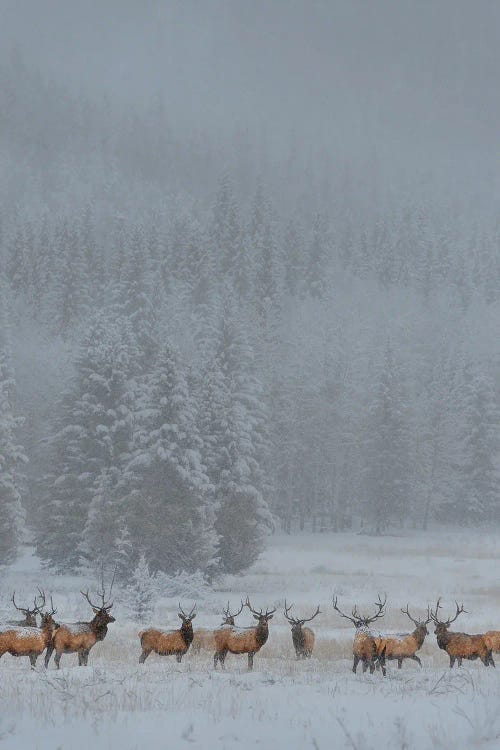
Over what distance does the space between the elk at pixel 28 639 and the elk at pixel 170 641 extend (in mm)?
1876

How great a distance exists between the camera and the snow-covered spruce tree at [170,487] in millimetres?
31047

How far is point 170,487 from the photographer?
31.7 meters

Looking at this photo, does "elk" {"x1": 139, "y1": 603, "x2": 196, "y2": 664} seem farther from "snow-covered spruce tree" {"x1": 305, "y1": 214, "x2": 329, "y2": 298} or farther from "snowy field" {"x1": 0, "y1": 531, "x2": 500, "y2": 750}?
"snow-covered spruce tree" {"x1": 305, "y1": 214, "x2": 329, "y2": 298}

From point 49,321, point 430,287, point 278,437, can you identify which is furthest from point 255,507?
point 430,287

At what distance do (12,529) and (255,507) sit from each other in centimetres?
1111

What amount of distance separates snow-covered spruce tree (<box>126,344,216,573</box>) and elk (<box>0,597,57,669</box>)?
65.6 ft

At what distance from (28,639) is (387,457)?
52732 mm

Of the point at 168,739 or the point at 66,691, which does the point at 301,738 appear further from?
the point at 66,691

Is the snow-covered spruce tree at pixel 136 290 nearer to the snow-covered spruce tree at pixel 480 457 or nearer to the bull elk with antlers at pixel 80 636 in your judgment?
the snow-covered spruce tree at pixel 480 457

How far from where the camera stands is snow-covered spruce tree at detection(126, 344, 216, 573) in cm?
3105

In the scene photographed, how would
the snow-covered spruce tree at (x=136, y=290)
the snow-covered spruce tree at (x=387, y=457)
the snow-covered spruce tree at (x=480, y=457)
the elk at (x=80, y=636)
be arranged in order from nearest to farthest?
the elk at (x=80, y=636) < the snow-covered spruce tree at (x=387, y=457) < the snow-covered spruce tree at (x=480, y=457) < the snow-covered spruce tree at (x=136, y=290)

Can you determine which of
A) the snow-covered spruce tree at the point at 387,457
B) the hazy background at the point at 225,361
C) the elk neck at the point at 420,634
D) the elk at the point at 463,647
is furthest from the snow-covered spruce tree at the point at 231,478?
the snow-covered spruce tree at the point at 387,457

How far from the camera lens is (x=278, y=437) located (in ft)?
214

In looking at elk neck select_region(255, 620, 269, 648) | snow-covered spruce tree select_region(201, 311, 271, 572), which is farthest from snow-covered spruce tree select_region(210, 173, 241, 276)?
elk neck select_region(255, 620, 269, 648)
